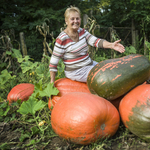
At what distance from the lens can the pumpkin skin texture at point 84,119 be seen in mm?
1455

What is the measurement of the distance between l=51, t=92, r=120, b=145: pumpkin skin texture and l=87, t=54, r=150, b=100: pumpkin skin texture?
21 centimetres

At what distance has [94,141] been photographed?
59.4 inches

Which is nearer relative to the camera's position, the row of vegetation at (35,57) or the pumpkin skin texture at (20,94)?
the row of vegetation at (35,57)

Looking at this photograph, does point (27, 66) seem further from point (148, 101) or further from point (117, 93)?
point (148, 101)

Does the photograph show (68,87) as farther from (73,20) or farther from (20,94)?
(73,20)

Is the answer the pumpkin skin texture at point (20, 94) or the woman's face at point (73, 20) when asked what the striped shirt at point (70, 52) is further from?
the pumpkin skin texture at point (20, 94)

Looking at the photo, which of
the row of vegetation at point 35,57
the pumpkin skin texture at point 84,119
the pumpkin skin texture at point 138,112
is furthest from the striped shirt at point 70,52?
the pumpkin skin texture at point 138,112

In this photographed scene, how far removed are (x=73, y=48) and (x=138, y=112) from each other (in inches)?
49.8

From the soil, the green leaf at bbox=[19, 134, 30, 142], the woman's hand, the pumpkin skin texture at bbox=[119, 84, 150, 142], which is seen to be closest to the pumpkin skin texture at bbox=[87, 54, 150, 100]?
the pumpkin skin texture at bbox=[119, 84, 150, 142]

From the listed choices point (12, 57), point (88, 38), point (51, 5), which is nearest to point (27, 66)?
point (12, 57)

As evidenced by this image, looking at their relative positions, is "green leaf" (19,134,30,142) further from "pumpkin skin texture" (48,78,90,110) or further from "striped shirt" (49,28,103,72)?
"striped shirt" (49,28,103,72)

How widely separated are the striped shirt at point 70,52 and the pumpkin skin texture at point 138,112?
98cm

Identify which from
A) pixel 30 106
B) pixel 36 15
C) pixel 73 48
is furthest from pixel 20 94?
pixel 36 15

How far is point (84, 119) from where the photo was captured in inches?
57.2
